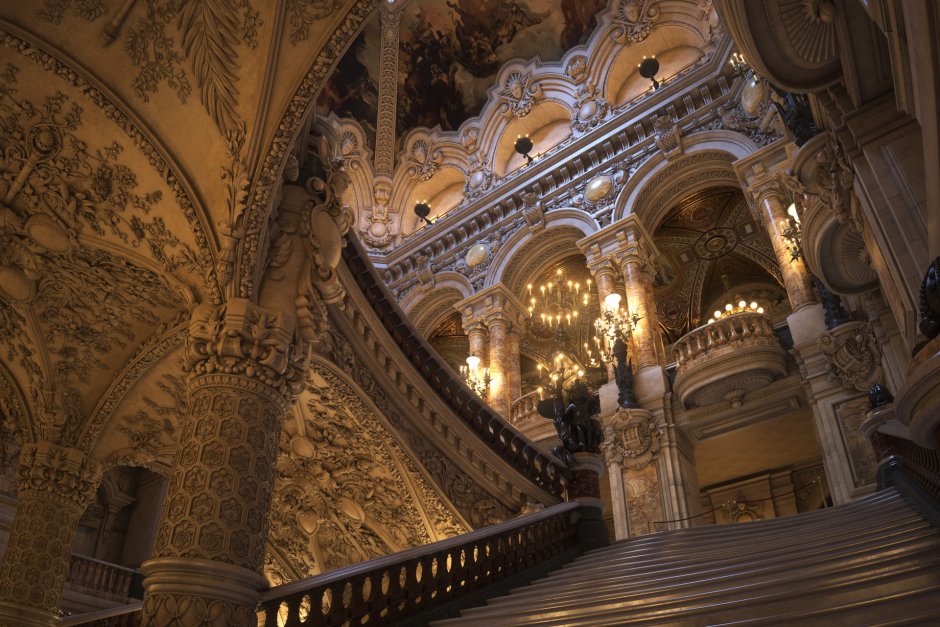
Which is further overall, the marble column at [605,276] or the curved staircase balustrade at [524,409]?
the curved staircase balustrade at [524,409]

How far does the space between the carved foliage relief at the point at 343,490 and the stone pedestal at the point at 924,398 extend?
4499mm

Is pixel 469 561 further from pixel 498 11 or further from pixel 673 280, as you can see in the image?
pixel 498 11

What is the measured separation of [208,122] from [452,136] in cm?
1460

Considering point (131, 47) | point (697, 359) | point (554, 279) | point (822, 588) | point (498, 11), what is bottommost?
point (822, 588)

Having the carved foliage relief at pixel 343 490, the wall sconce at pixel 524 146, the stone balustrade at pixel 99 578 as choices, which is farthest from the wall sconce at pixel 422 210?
the carved foliage relief at pixel 343 490

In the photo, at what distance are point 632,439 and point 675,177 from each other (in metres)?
5.73

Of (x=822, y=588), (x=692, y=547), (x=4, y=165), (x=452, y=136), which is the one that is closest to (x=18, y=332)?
(x=4, y=165)

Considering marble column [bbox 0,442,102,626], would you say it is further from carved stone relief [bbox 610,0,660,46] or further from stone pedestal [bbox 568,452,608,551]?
carved stone relief [bbox 610,0,660,46]

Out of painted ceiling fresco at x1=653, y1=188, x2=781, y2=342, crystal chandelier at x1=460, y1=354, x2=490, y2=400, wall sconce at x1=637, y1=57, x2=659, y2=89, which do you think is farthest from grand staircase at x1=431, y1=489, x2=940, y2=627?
wall sconce at x1=637, y1=57, x2=659, y2=89

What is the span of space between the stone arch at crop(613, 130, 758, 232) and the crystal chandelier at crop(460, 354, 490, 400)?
4157 millimetres

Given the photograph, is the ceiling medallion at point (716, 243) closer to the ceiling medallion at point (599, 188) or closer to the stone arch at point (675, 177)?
the stone arch at point (675, 177)

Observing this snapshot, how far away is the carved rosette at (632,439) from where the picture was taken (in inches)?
459

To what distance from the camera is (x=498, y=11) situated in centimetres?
1812

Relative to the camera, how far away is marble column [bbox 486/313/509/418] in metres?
14.4
